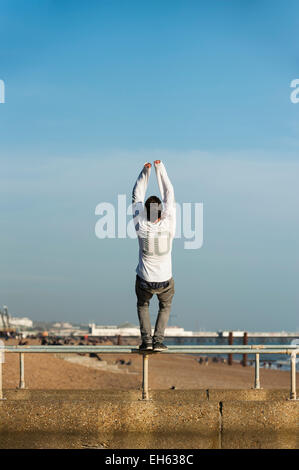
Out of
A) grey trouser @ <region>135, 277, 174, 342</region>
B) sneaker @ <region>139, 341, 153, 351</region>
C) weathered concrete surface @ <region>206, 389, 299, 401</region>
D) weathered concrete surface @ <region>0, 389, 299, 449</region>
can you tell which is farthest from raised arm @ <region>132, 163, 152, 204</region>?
weathered concrete surface @ <region>206, 389, 299, 401</region>

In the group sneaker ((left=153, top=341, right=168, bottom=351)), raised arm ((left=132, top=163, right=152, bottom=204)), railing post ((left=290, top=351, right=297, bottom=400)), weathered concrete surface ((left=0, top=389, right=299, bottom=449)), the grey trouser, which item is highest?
raised arm ((left=132, top=163, right=152, bottom=204))

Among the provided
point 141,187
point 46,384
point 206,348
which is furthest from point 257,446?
point 46,384

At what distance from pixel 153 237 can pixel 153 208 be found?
0.92 ft

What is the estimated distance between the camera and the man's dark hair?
6.61m

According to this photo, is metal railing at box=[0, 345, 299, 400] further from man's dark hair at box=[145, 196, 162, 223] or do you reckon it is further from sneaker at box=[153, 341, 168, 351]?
man's dark hair at box=[145, 196, 162, 223]

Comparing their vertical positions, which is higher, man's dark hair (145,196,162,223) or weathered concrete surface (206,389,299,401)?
man's dark hair (145,196,162,223)

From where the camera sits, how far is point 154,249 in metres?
6.54

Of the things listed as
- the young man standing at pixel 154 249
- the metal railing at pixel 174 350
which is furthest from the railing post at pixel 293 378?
the young man standing at pixel 154 249

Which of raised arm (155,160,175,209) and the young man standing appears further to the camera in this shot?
raised arm (155,160,175,209)
